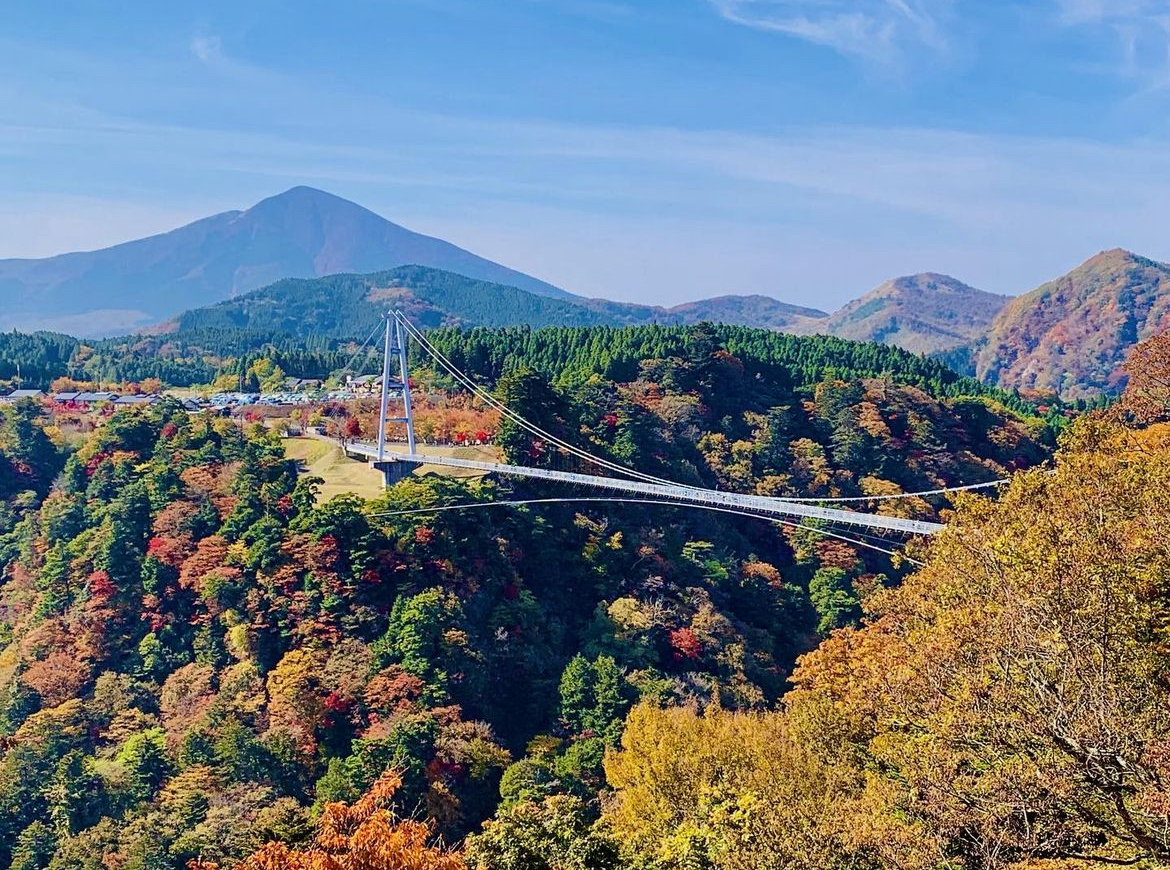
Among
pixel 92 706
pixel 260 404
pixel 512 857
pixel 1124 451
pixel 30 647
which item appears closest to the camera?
pixel 512 857

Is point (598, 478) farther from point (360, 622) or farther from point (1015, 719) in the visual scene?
point (1015, 719)

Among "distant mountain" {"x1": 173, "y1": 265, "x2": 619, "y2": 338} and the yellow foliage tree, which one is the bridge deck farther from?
"distant mountain" {"x1": 173, "y1": 265, "x2": 619, "y2": 338}

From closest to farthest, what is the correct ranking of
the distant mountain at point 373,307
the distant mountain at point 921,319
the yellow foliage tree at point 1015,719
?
the yellow foliage tree at point 1015,719, the distant mountain at point 373,307, the distant mountain at point 921,319

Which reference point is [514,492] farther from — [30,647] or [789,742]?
[789,742]

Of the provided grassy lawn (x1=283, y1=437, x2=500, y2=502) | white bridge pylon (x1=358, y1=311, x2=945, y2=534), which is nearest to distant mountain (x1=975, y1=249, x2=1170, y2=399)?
white bridge pylon (x1=358, y1=311, x2=945, y2=534)

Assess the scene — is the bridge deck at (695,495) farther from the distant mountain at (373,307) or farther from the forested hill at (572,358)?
the distant mountain at (373,307)

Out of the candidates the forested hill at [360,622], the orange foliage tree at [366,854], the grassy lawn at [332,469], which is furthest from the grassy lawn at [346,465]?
the orange foliage tree at [366,854]

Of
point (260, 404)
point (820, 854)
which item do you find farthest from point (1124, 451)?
point (260, 404)
